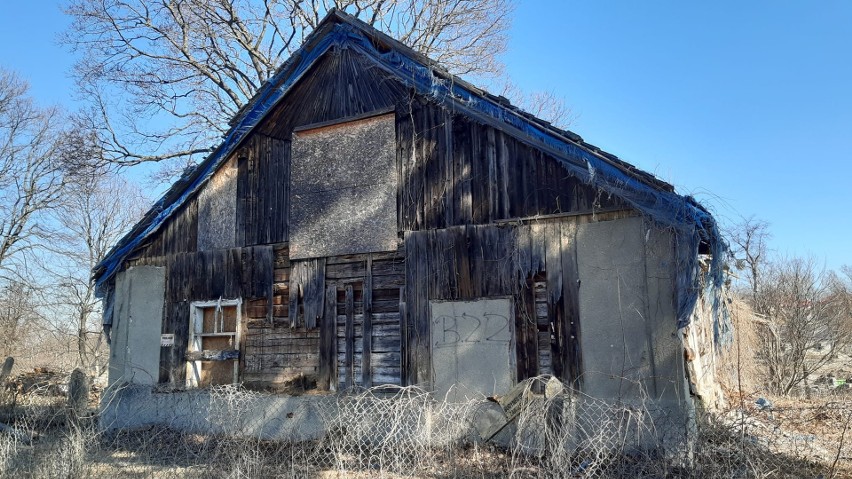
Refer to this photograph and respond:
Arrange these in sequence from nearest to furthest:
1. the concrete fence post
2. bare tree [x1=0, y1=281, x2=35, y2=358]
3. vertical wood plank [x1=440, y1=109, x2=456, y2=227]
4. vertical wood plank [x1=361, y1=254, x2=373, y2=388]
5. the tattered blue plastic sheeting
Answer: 1. the tattered blue plastic sheeting
2. vertical wood plank [x1=440, y1=109, x2=456, y2=227]
3. vertical wood plank [x1=361, y1=254, x2=373, y2=388]
4. the concrete fence post
5. bare tree [x1=0, y1=281, x2=35, y2=358]

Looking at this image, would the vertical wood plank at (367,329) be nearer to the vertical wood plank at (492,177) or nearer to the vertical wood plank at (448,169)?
the vertical wood plank at (448,169)

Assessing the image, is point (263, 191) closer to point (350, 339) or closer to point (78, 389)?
point (350, 339)

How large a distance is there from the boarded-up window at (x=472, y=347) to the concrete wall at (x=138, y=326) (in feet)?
18.3

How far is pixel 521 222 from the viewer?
8469mm

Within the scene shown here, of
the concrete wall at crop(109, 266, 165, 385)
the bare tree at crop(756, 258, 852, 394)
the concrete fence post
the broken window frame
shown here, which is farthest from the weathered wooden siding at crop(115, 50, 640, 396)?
the bare tree at crop(756, 258, 852, 394)

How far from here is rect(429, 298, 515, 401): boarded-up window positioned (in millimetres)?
8297

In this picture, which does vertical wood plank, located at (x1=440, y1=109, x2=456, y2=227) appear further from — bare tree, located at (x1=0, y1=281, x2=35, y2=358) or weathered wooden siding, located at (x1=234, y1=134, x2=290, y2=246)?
bare tree, located at (x1=0, y1=281, x2=35, y2=358)

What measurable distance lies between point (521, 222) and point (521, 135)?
48.8 inches

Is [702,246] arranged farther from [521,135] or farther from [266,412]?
[266,412]

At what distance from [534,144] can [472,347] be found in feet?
9.79

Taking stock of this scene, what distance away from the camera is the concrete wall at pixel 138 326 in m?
11.1

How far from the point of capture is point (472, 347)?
8539 millimetres

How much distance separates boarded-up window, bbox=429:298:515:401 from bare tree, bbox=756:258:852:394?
11128mm

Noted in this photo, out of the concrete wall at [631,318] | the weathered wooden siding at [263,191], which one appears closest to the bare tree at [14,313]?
the weathered wooden siding at [263,191]
